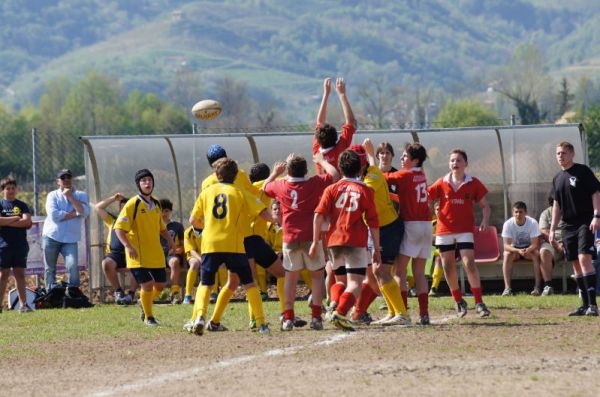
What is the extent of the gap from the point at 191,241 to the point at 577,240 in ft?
23.2

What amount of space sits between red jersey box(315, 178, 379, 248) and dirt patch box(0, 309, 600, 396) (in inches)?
35.2

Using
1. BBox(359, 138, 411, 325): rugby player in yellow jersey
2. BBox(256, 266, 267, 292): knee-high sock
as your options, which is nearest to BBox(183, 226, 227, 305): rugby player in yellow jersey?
BBox(256, 266, 267, 292): knee-high sock

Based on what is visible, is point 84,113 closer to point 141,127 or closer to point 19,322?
point 141,127

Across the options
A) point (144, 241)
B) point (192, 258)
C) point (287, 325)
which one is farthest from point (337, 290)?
point (192, 258)

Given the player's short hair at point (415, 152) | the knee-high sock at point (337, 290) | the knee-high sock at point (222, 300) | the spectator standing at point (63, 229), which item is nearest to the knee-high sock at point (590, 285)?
the player's short hair at point (415, 152)

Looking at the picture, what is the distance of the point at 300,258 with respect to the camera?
13.1 metres

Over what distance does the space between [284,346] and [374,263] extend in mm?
2066

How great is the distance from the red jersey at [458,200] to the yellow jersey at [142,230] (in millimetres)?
3004

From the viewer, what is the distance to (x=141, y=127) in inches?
7003

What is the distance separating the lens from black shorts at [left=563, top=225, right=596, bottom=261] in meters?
14.3

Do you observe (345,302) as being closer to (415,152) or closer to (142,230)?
Answer: (415,152)

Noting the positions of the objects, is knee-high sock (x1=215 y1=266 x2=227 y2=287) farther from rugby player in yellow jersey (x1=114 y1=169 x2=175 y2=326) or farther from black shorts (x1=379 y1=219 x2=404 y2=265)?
black shorts (x1=379 y1=219 x2=404 y2=265)

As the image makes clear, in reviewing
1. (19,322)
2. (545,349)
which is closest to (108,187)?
(19,322)

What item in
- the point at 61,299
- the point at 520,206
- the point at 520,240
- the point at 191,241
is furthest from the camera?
the point at 520,240
